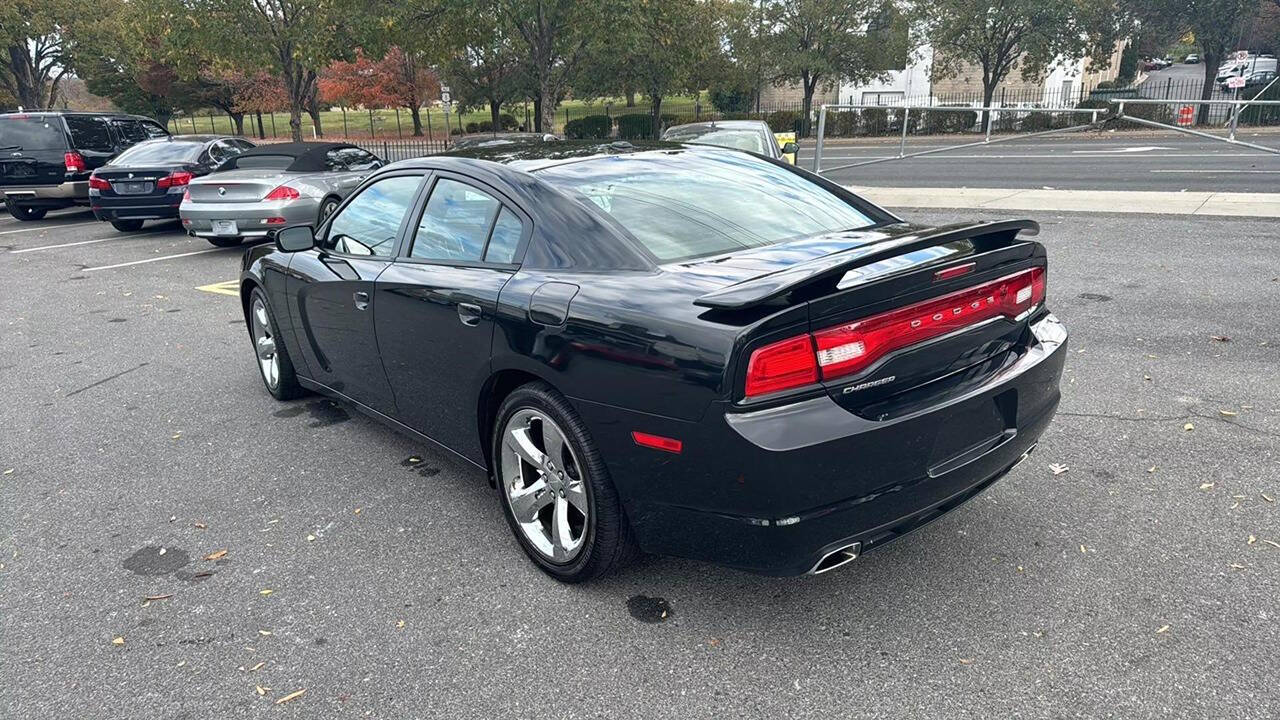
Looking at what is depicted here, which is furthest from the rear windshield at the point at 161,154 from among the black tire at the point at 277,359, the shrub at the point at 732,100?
the shrub at the point at 732,100

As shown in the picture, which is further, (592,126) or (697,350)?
(592,126)

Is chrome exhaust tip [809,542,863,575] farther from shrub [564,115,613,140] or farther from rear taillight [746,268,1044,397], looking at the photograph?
shrub [564,115,613,140]

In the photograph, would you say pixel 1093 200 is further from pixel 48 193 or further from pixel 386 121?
pixel 386 121

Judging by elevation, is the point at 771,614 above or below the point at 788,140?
below

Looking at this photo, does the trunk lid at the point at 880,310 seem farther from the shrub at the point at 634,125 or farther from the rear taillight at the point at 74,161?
the shrub at the point at 634,125

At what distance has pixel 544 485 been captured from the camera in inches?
122

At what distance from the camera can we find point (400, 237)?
12.7 ft

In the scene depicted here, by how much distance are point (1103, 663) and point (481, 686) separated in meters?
1.86

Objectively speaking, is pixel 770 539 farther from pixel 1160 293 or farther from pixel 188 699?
pixel 1160 293

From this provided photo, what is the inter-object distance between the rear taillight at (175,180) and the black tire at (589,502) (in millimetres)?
11640

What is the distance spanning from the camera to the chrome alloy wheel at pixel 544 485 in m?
2.97

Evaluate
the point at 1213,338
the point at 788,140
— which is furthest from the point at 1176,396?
the point at 788,140

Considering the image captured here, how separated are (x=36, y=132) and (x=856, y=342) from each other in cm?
1641

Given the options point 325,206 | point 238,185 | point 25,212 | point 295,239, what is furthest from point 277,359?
point 25,212
